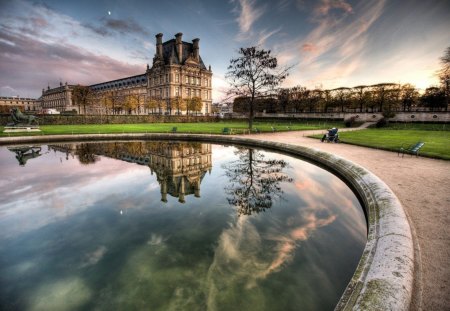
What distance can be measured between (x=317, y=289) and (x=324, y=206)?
3.53 m

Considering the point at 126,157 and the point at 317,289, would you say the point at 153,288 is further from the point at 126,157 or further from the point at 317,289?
the point at 126,157

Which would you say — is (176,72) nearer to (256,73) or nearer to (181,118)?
(181,118)

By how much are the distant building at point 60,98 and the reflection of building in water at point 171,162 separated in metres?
94.1

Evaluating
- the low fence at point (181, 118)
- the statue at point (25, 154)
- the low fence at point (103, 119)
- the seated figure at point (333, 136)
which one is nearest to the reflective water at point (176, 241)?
the statue at point (25, 154)

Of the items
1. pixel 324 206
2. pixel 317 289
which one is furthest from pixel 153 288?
pixel 324 206

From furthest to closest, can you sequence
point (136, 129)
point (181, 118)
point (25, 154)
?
1. point (181, 118)
2. point (136, 129)
3. point (25, 154)

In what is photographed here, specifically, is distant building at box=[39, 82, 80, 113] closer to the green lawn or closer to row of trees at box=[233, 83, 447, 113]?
row of trees at box=[233, 83, 447, 113]

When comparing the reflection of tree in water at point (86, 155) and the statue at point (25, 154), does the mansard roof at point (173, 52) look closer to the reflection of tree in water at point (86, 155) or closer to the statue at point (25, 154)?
the reflection of tree in water at point (86, 155)

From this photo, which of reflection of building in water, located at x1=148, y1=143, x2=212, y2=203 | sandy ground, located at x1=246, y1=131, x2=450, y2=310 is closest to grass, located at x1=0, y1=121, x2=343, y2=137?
reflection of building in water, located at x1=148, y1=143, x2=212, y2=203

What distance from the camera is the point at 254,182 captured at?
30.4ft

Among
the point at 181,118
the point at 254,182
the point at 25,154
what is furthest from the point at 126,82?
the point at 254,182

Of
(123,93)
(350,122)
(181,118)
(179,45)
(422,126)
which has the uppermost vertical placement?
(179,45)

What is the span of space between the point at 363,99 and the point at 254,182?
51.4 m

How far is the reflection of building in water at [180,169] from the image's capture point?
8363 millimetres
